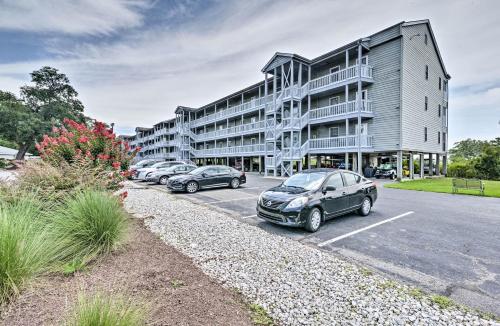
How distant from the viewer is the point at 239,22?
1196 centimetres

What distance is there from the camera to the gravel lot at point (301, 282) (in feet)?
9.07

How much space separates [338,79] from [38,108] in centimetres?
4624

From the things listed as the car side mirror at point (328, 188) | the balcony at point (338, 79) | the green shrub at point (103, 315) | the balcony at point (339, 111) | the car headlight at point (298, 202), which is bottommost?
the green shrub at point (103, 315)

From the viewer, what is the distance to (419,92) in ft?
64.3

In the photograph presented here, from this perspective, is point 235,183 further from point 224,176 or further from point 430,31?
point 430,31

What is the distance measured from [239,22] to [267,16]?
1585 millimetres

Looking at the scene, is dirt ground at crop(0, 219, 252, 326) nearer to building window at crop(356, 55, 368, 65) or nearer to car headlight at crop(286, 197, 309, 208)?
car headlight at crop(286, 197, 309, 208)

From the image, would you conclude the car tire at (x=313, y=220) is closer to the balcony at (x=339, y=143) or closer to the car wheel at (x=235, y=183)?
the car wheel at (x=235, y=183)

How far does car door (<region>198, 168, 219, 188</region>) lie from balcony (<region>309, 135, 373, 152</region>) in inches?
417

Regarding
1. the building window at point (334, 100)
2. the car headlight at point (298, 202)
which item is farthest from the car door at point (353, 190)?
the building window at point (334, 100)

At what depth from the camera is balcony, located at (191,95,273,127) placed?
27888 millimetres

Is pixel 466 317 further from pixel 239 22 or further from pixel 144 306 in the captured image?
pixel 239 22

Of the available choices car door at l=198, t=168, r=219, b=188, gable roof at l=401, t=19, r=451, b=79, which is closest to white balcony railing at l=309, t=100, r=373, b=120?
gable roof at l=401, t=19, r=451, b=79

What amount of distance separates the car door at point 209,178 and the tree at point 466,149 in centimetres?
5120
